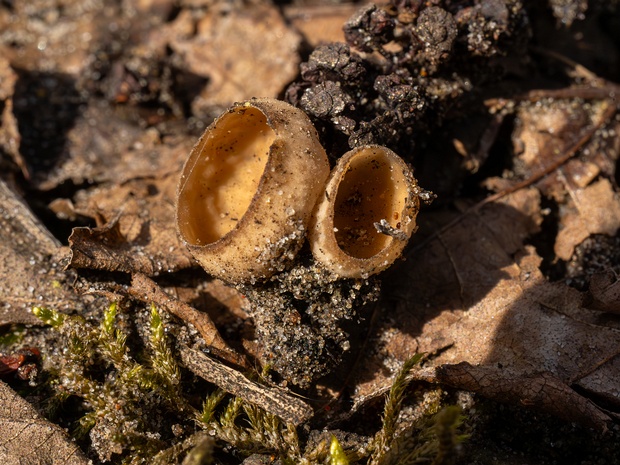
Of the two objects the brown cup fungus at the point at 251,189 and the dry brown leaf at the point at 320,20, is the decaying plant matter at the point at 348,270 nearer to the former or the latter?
the brown cup fungus at the point at 251,189

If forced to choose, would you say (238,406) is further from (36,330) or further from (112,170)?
(112,170)

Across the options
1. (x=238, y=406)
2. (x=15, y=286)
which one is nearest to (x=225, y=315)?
(x=238, y=406)

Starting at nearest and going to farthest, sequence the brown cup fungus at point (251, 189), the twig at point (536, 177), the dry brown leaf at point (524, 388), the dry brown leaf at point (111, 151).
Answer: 1. the brown cup fungus at point (251, 189)
2. the dry brown leaf at point (524, 388)
3. the twig at point (536, 177)
4. the dry brown leaf at point (111, 151)

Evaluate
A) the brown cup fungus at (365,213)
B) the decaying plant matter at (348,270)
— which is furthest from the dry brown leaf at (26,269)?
the brown cup fungus at (365,213)

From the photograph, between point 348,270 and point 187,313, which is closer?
point 348,270

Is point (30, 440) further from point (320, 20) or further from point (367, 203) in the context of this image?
point (320, 20)

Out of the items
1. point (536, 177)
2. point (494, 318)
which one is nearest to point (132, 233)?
point (494, 318)

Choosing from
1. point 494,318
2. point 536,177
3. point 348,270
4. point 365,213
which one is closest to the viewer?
point 348,270
